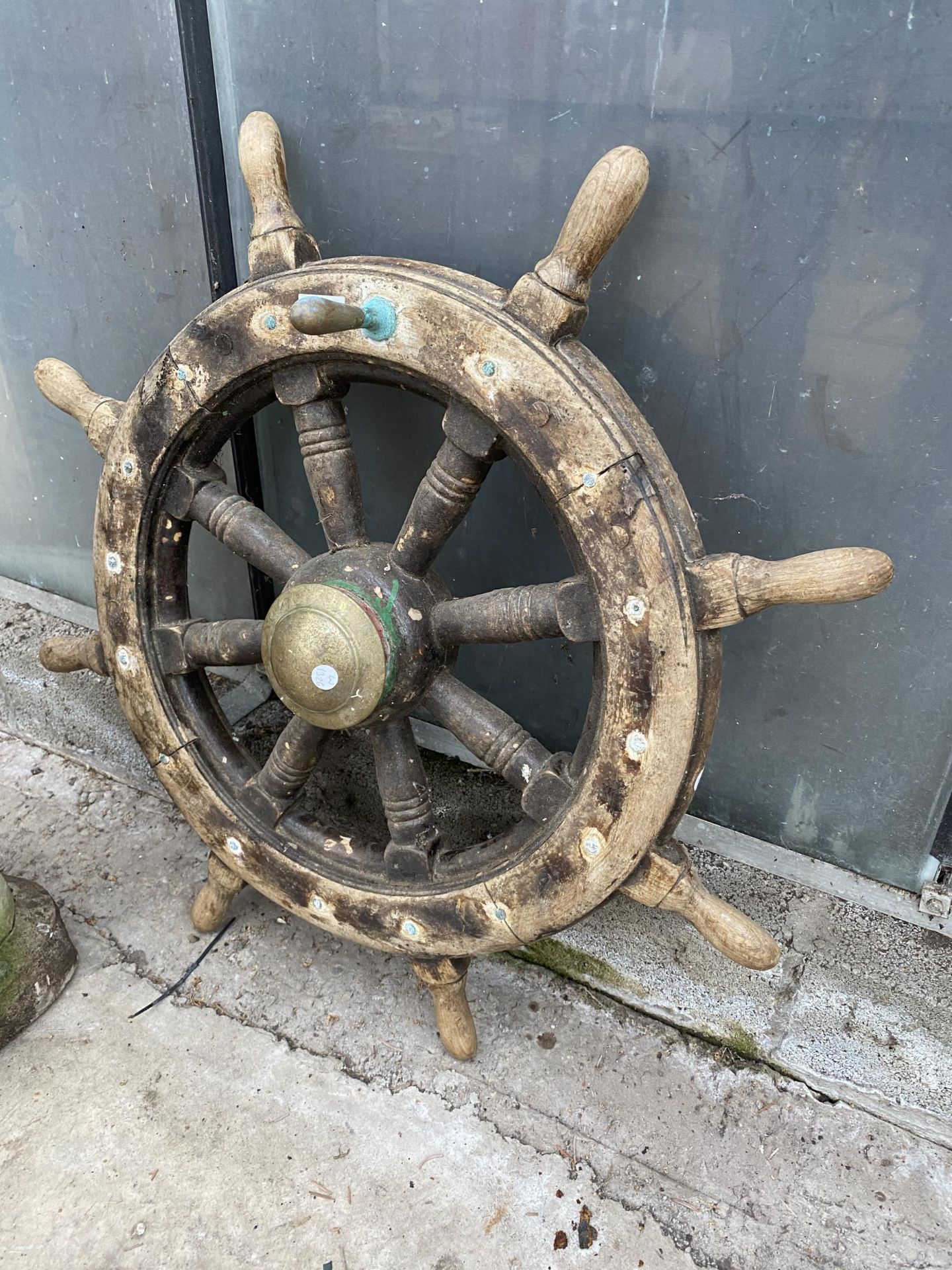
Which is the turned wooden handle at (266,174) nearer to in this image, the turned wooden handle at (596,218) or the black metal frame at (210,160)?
the black metal frame at (210,160)

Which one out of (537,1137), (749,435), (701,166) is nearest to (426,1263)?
(537,1137)

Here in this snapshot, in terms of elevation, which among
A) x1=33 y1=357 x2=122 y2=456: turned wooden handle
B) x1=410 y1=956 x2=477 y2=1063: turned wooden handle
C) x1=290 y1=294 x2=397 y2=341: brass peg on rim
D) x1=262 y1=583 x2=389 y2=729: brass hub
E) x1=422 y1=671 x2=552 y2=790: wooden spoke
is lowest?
x1=410 y1=956 x2=477 y2=1063: turned wooden handle

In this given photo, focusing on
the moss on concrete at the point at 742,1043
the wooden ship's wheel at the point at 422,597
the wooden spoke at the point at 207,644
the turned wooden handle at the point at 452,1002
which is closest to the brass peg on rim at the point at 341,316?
the wooden ship's wheel at the point at 422,597

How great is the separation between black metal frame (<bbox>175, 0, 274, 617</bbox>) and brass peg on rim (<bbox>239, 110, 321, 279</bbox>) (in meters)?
0.23

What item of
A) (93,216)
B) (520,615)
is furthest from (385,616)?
(93,216)

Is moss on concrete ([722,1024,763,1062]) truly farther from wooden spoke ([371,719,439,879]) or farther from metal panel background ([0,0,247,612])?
metal panel background ([0,0,247,612])

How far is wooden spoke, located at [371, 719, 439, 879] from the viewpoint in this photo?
1311 millimetres

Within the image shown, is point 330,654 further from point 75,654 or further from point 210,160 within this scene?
point 210,160

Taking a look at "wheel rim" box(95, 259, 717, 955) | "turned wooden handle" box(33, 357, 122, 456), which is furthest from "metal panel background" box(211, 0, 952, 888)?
"turned wooden handle" box(33, 357, 122, 456)

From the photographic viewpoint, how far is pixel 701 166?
3.88 ft

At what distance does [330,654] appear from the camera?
1158 mm

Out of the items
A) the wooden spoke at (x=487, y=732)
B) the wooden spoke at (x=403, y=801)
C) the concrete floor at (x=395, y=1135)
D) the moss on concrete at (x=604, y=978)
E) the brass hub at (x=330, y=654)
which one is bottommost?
the concrete floor at (x=395, y=1135)

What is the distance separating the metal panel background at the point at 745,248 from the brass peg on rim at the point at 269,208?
5.6 inches

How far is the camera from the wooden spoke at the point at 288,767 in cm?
136
